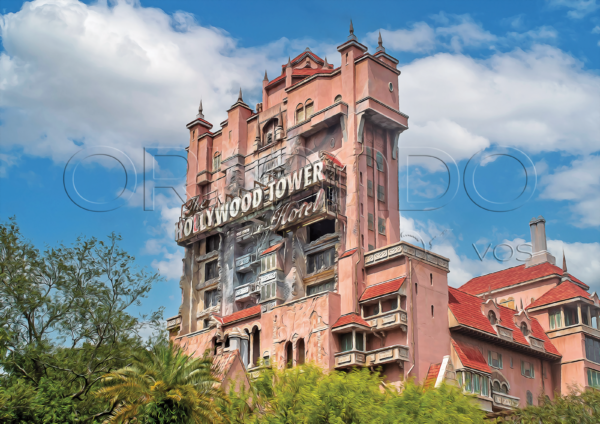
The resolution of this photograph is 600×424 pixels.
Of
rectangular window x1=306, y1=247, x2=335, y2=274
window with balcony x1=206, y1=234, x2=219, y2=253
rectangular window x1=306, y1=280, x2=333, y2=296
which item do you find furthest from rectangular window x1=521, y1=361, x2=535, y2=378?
window with balcony x1=206, y1=234, x2=219, y2=253

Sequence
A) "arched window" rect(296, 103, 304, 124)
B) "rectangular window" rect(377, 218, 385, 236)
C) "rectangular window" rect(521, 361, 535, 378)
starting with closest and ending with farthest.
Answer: "rectangular window" rect(521, 361, 535, 378) → "rectangular window" rect(377, 218, 385, 236) → "arched window" rect(296, 103, 304, 124)

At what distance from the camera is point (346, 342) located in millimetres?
57781

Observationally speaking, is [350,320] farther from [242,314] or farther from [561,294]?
[561,294]

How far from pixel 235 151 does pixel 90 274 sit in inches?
1200

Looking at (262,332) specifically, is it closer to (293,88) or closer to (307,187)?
(307,187)

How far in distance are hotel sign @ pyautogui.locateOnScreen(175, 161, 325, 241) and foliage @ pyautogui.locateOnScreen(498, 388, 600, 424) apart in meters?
22.6

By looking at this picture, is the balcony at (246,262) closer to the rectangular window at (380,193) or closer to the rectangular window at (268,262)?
the rectangular window at (268,262)

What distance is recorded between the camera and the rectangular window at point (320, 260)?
2520 inches

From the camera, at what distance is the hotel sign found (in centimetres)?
6381

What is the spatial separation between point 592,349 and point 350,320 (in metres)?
24.6

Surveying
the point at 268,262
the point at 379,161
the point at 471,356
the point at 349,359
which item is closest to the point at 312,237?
the point at 268,262

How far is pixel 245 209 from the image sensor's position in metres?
70.6

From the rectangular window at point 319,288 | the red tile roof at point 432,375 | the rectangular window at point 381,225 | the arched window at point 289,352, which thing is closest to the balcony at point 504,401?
the red tile roof at point 432,375

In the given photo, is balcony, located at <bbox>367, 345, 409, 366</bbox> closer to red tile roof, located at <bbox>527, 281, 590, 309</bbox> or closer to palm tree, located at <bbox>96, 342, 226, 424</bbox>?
palm tree, located at <bbox>96, 342, 226, 424</bbox>
